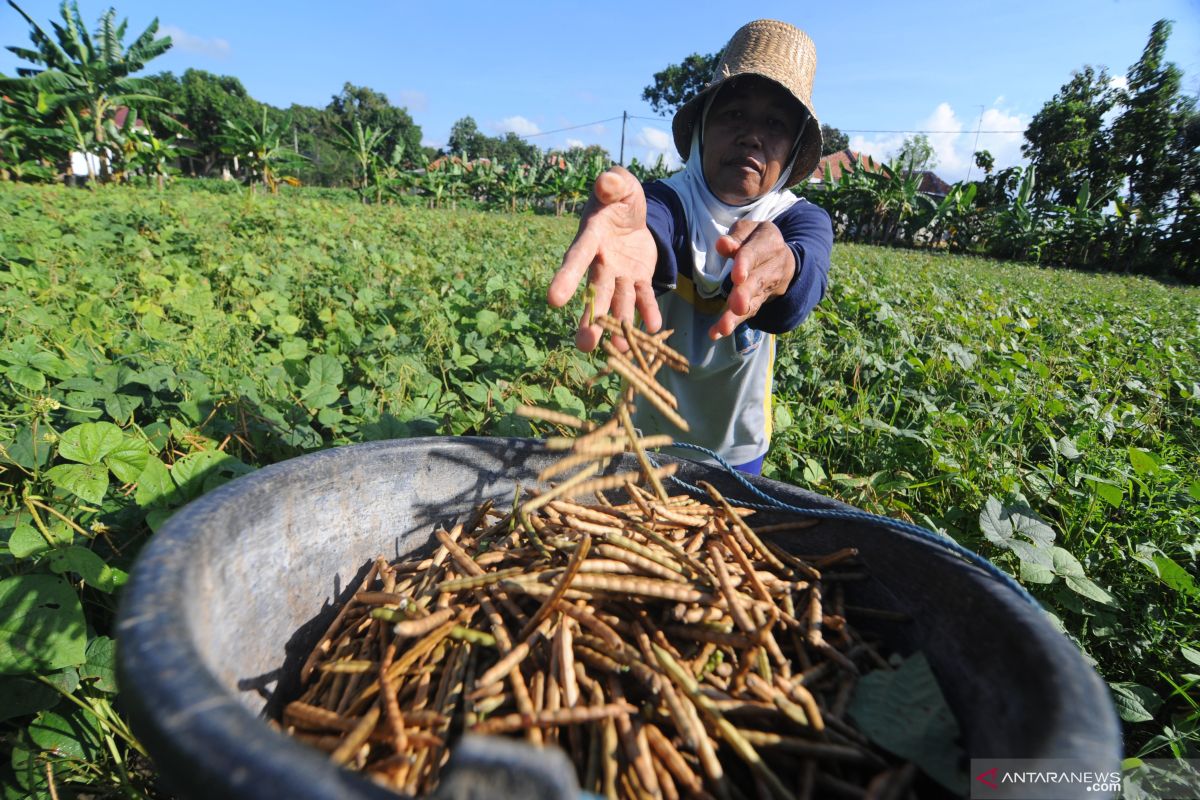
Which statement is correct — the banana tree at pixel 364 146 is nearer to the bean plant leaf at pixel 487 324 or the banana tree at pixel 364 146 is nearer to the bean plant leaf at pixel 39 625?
the bean plant leaf at pixel 487 324

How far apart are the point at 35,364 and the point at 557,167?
35.3m

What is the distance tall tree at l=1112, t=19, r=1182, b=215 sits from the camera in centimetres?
3066

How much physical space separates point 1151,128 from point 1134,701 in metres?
41.7

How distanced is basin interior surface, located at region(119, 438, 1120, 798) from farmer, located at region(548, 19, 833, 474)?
22.5 inches

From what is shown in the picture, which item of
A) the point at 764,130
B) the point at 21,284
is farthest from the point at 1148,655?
the point at 21,284

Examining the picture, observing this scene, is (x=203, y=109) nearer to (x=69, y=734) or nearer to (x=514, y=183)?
(x=514, y=183)

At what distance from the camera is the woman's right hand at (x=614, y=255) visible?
1.51m

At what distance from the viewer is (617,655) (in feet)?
3.52

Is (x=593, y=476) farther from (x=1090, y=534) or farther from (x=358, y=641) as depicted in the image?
(x=1090, y=534)

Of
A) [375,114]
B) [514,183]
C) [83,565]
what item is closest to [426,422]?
[83,565]

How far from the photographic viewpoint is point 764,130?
2227mm

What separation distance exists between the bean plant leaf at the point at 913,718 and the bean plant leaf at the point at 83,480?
177cm

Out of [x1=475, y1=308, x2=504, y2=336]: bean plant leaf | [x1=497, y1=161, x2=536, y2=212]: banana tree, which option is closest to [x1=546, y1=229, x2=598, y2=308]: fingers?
[x1=475, y1=308, x2=504, y2=336]: bean plant leaf

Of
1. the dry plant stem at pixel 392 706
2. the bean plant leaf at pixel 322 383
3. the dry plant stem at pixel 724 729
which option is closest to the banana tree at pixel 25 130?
the bean plant leaf at pixel 322 383
